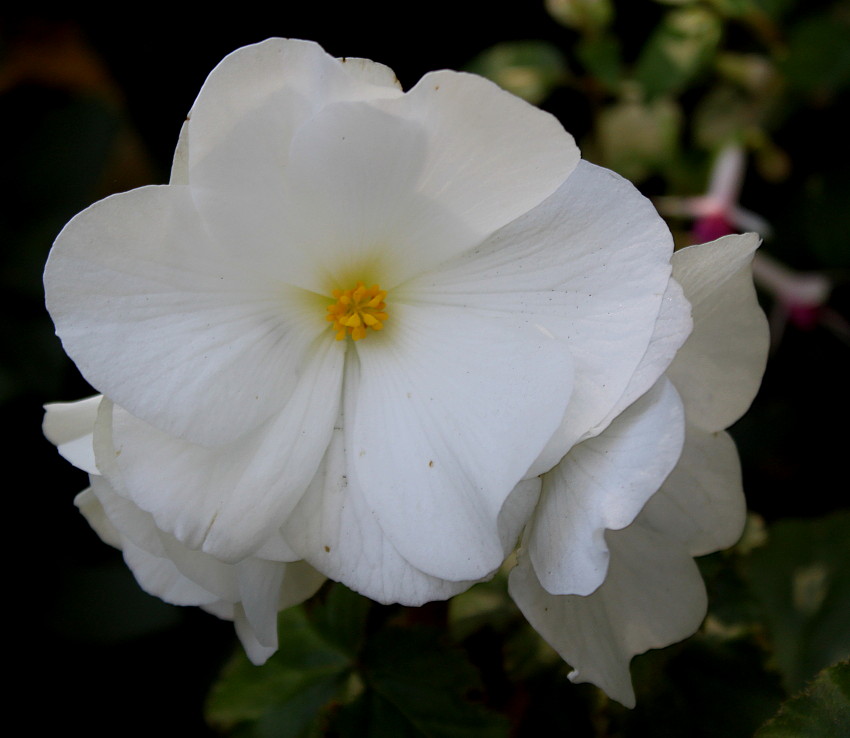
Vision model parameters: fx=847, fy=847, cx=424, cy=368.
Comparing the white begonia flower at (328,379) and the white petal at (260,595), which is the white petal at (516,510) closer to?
the white begonia flower at (328,379)

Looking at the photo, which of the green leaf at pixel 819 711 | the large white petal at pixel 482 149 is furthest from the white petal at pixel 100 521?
the green leaf at pixel 819 711

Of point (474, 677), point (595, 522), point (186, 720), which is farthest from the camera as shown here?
point (186, 720)

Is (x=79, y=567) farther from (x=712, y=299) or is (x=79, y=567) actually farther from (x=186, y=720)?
(x=712, y=299)

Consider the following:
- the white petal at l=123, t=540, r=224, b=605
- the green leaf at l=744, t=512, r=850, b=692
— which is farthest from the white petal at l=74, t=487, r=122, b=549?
the green leaf at l=744, t=512, r=850, b=692

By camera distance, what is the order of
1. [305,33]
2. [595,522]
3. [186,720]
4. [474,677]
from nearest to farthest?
[595,522]
[474,677]
[186,720]
[305,33]

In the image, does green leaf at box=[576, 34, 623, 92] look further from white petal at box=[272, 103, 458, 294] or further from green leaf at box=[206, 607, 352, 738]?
green leaf at box=[206, 607, 352, 738]

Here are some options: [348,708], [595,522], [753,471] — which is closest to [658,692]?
[348,708]

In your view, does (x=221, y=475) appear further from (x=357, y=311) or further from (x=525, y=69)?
(x=525, y=69)
